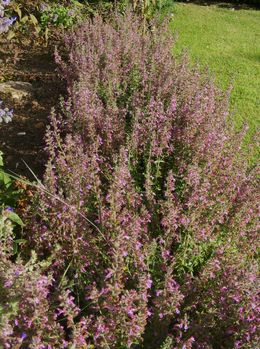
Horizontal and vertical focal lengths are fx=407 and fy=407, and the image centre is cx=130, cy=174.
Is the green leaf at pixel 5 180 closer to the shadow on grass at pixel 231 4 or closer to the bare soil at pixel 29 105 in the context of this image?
the bare soil at pixel 29 105

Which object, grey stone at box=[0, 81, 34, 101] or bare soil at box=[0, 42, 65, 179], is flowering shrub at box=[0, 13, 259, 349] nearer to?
bare soil at box=[0, 42, 65, 179]

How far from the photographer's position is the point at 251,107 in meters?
5.90

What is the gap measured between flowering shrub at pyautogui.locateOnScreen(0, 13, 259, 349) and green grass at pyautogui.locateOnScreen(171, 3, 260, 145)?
1.99 m

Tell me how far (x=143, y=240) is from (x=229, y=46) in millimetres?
7077

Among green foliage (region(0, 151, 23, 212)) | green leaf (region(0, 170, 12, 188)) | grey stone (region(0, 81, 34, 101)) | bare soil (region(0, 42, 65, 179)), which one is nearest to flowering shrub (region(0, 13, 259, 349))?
green foliage (region(0, 151, 23, 212))

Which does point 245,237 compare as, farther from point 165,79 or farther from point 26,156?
point 26,156

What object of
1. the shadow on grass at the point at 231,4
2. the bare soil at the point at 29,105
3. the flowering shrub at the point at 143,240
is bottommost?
the bare soil at the point at 29,105

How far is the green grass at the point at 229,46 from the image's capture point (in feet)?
20.1

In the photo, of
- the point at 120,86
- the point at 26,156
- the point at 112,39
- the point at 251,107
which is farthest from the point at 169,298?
the point at 251,107

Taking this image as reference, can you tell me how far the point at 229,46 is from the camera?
8.55 metres

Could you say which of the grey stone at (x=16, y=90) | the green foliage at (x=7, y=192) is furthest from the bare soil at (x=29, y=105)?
the green foliage at (x=7, y=192)

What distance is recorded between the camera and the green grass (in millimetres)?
6113

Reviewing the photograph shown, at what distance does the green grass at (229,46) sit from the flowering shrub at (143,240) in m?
1.99

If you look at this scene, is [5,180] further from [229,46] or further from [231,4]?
[231,4]
